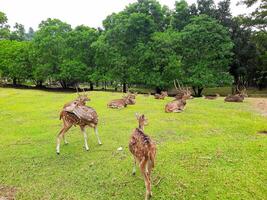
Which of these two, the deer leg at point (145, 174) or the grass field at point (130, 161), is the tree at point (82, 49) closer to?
the grass field at point (130, 161)

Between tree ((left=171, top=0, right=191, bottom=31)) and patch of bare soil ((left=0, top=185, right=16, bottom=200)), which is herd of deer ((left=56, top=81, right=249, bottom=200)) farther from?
tree ((left=171, top=0, right=191, bottom=31))

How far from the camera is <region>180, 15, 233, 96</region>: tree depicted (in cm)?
3216

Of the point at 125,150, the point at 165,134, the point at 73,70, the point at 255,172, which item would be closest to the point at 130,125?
the point at 165,134

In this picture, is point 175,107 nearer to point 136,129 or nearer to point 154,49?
point 136,129

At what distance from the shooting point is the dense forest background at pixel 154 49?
32531mm

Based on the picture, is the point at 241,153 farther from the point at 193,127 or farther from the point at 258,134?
the point at 193,127

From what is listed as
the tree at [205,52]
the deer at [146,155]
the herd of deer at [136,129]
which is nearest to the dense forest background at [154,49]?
the tree at [205,52]

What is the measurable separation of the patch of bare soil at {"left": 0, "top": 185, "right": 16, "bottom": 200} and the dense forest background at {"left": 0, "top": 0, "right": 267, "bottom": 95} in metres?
26.0

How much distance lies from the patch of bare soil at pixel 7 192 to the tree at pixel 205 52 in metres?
26.2

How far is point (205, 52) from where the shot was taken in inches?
1310

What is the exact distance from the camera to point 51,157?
31.8 ft

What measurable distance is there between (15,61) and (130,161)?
38.6m

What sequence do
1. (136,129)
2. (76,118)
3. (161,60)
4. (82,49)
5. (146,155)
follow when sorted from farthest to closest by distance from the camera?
(82,49), (161,60), (76,118), (136,129), (146,155)

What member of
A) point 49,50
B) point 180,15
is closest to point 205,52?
point 180,15
